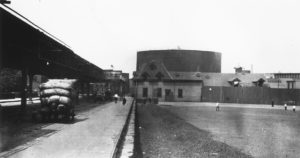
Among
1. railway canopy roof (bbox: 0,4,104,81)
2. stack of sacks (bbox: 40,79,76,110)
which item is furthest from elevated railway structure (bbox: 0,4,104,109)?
stack of sacks (bbox: 40,79,76,110)

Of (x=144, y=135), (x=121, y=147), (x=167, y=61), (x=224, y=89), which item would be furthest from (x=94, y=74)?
(x=167, y=61)

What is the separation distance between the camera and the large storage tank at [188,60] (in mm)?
88375

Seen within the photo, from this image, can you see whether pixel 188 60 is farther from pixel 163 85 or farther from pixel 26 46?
pixel 26 46

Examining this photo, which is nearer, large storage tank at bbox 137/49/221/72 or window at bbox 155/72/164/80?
window at bbox 155/72/164/80

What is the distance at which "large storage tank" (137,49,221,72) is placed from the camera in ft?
290

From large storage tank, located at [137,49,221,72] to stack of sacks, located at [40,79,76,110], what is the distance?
7152cm

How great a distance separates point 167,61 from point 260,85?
1023 inches

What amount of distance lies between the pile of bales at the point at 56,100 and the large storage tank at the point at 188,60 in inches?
2816

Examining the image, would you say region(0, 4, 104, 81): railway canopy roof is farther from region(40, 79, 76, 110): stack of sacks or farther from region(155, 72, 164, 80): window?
region(155, 72, 164, 80): window

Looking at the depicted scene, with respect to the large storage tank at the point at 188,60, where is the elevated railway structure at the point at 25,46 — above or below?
below

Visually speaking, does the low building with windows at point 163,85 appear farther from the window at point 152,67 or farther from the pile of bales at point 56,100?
the pile of bales at point 56,100

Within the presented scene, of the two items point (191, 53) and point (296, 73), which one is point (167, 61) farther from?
point (296, 73)

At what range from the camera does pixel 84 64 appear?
122ft

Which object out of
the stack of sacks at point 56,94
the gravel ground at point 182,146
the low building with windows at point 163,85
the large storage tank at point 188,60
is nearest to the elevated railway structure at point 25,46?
the stack of sacks at point 56,94
